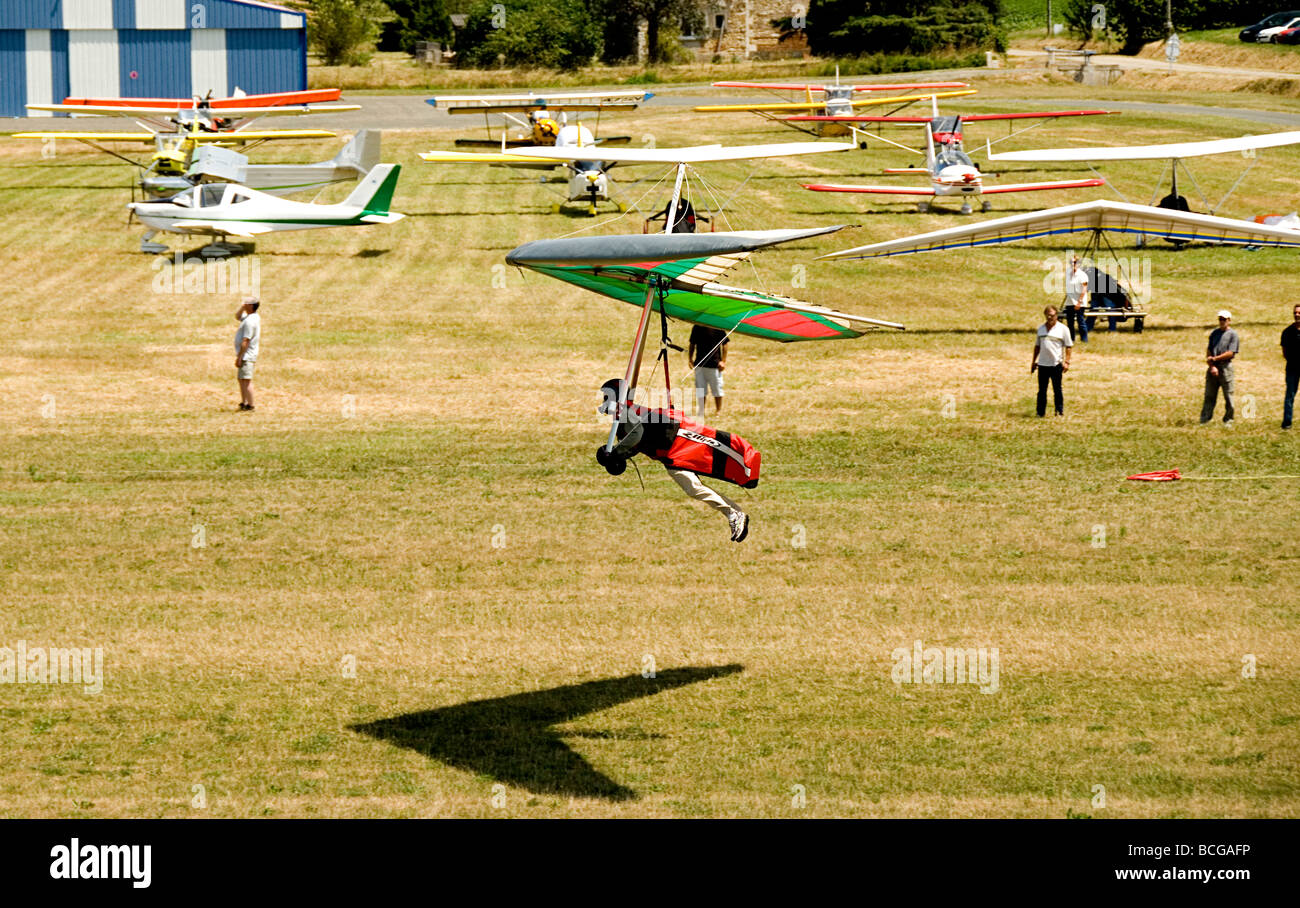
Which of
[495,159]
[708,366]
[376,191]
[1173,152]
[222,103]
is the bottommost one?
[708,366]

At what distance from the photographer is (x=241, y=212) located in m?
39.5

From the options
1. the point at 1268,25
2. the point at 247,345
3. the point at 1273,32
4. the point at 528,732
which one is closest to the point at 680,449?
the point at 528,732

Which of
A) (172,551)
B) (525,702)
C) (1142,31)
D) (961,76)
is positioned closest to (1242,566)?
(525,702)

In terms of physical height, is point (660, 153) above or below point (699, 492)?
above

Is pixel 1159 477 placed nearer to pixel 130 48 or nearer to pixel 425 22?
pixel 130 48

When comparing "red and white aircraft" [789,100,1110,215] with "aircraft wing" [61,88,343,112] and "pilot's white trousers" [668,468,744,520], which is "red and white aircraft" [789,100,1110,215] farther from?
"pilot's white trousers" [668,468,744,520]

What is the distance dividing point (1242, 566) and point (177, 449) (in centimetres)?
1757

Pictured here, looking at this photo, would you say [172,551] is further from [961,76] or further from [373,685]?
[961,76]

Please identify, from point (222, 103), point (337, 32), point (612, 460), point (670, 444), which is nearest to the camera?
point (612, 460)

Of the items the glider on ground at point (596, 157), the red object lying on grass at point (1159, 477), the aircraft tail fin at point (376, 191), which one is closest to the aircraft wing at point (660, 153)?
the glider on ground at point (596, 157)

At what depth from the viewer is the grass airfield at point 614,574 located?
14125mm

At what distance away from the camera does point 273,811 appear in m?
13.3

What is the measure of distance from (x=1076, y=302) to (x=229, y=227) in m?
22.8

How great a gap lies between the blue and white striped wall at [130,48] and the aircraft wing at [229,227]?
96.1 feet
